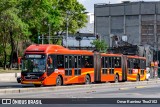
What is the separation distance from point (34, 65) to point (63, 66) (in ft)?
8.65

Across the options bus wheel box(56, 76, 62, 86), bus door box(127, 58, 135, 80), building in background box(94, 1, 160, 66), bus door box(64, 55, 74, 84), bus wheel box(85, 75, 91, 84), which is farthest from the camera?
building in background box(94, 1, 160, 66)

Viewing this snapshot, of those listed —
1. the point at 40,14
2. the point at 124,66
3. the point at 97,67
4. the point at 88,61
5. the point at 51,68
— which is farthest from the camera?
the point at 40,14

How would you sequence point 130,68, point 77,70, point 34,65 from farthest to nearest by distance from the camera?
point 130,68, point 77,70, point 34,65

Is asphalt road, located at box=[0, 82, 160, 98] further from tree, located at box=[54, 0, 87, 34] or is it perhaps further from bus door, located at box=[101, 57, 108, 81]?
tree, located at box=[54, 0, 87, 34]

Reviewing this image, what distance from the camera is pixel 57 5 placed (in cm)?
7812

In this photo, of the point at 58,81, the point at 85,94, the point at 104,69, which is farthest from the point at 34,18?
the point at 85,94

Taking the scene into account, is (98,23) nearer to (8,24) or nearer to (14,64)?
(14,64)

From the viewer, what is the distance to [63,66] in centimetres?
3534

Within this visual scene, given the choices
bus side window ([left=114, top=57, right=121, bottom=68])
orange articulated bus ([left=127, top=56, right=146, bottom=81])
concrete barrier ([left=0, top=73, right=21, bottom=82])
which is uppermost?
bus side window ([left=114, top=57, right=121, bottom=68])

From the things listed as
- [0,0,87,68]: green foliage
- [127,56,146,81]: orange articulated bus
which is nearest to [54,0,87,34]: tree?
[0,0,87,68]: green foliage

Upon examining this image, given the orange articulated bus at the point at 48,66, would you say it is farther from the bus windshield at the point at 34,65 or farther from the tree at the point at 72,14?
the tree at the point at 72,14

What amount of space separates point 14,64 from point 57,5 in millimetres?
30548

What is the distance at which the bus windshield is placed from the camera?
33.5 meters

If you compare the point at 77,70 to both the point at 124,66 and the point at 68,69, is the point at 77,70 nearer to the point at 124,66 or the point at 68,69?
the point at 68,69
